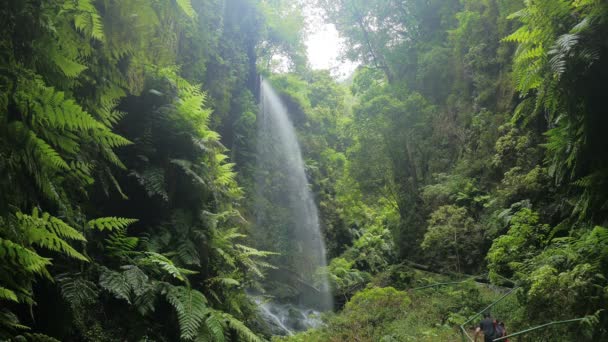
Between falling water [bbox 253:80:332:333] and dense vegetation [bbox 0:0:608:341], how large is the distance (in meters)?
1.29

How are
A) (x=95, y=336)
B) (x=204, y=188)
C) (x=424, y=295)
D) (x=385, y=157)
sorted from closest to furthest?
(x=95, y=336) < (x=204, y=188) < (x=424, y=295) < (x=385, y=157)

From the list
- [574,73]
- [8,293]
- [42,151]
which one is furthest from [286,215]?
[8,293]

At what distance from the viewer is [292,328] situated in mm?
11781

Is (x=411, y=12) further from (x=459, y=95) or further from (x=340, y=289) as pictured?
(x=340, y=289)

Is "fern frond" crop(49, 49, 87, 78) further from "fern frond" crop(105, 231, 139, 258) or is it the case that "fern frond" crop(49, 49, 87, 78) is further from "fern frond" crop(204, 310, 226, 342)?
"fern frond" crop(204, 310, 226, 342)

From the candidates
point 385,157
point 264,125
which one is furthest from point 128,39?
point 264,125

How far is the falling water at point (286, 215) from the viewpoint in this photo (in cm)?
1526

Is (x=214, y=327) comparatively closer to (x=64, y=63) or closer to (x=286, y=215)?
(x=64, y=63)

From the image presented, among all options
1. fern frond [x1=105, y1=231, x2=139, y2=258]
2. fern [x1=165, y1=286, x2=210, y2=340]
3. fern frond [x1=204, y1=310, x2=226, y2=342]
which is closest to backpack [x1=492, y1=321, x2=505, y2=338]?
fern frond [x1=204, y1=310, x2=226, y2=342]

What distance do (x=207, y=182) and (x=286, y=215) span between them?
11758mm

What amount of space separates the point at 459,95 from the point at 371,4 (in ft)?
24.0

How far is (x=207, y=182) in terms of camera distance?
539cm

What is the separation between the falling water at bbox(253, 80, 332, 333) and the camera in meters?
15.3

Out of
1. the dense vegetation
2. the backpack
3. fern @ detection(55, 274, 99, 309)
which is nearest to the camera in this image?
the dense vegetation
